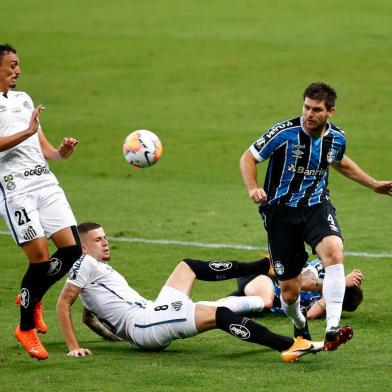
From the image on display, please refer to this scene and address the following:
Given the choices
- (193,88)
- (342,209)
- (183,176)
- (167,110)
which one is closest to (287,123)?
(342,209)

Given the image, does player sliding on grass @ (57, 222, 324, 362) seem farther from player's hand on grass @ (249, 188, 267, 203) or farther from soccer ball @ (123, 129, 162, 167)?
soccer ball @ (123, 129, 162, 167)

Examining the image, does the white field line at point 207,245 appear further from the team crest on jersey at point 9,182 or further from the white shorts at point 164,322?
the team crest on jersey at point 9,182

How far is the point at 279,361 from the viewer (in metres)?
10.2

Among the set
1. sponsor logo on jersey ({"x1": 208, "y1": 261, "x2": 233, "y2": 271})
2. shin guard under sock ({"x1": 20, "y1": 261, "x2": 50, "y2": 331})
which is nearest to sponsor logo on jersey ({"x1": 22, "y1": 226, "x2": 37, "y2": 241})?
shin guard under sock ({"x1": 20, "y1": 261, "x2": 50, "y2": 331})

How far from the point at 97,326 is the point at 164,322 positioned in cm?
114

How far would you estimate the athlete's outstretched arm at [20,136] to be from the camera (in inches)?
404

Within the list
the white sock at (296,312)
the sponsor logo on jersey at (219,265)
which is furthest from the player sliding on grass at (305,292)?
the white sock at (296,312)

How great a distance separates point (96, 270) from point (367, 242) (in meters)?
6.30

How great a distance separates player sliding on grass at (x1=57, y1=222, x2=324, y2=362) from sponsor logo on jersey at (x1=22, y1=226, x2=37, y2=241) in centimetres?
56

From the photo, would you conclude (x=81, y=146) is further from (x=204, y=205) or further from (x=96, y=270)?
(x=96, y=270)

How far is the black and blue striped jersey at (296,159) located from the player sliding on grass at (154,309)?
3.46 ft

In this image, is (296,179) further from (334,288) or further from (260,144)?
(334,288)

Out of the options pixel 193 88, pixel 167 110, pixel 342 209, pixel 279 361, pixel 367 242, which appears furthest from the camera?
pixel 193 88

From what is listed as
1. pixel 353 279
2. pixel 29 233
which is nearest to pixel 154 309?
pixel 29 233
